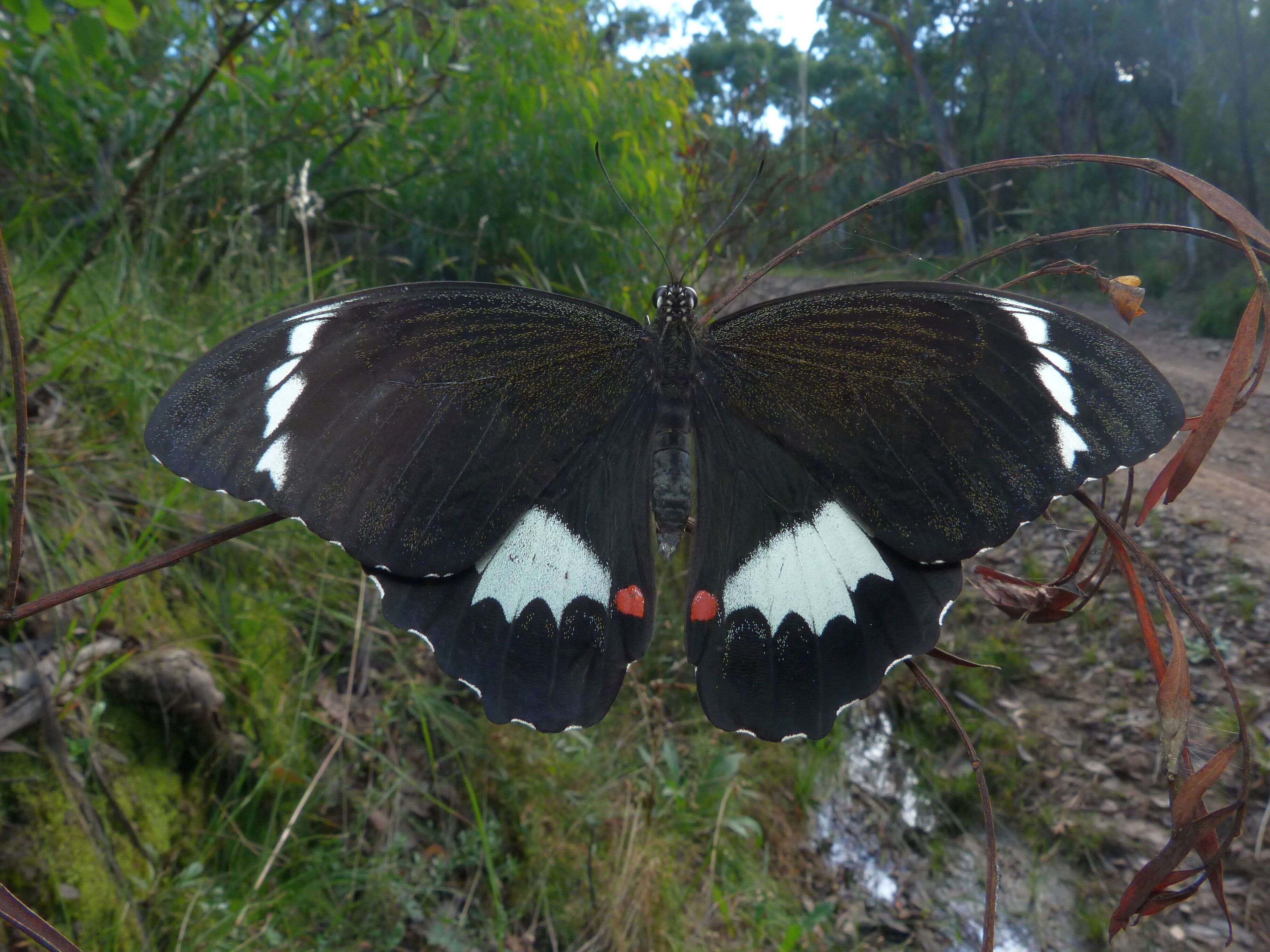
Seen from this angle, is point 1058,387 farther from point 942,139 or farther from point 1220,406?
point 942,139

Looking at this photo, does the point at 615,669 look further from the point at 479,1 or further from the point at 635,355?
the point at 479,1

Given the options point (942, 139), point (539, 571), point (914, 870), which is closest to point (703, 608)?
point (539, 571)

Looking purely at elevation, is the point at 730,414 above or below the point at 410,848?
above

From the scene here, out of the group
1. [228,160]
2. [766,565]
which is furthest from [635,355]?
[228,160]

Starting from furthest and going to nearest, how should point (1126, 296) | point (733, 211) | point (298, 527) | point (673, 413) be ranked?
point (298, 527), point (673, 413), point (733, 211), point (1126, 296)

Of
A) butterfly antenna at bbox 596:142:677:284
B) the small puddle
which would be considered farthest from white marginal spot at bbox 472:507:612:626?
the small puddle

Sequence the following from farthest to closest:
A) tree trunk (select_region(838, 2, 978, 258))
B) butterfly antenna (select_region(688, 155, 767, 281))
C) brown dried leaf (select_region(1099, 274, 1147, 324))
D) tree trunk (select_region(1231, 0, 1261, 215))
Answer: tree trunk (select_region(1231, 0, 1261, 215)) → tree trunk (select_region(838, 2, 978, 258)) → butterfly antenna (select_region(688, 155, 767, 281)) → brown dried leaf (select_region(1099, 274, 1147, 324))

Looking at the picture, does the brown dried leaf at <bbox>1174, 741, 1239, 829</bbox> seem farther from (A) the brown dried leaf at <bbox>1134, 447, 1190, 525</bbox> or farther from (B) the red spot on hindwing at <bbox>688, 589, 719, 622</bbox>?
(B) the red spot on hindwing at <bbox>688, 589, 719, 622</bbox>
